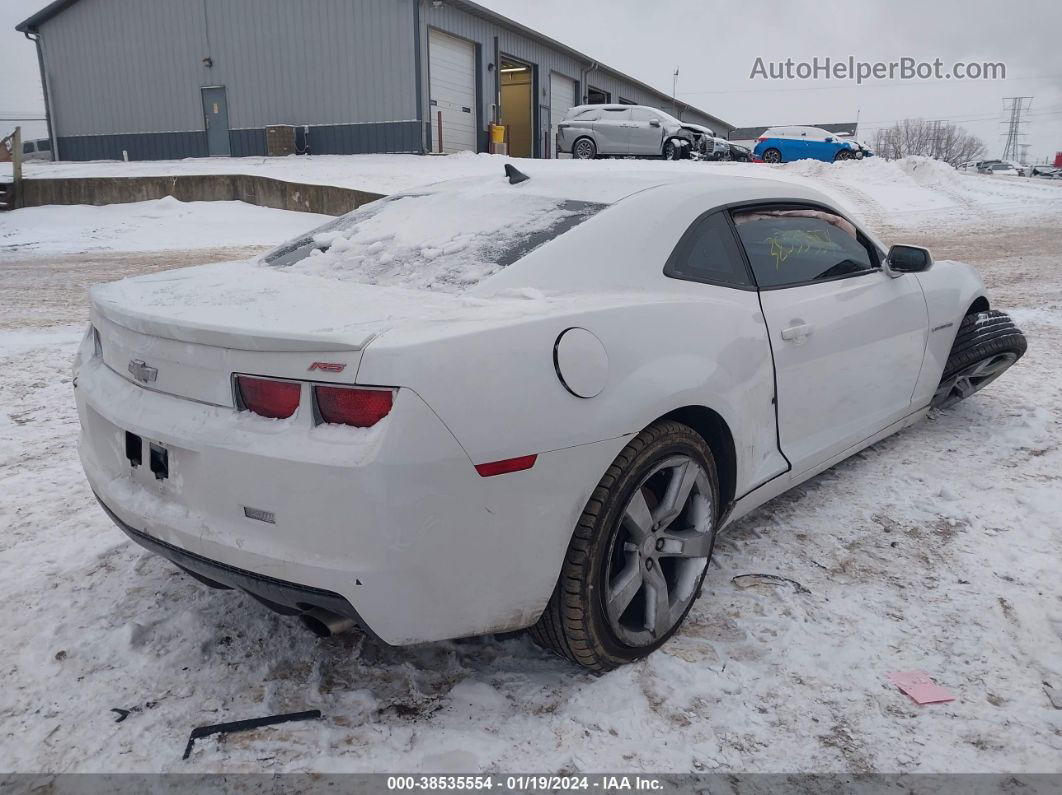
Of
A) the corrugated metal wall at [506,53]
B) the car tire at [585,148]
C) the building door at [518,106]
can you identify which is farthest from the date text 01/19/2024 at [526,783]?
the building door at [518,106]

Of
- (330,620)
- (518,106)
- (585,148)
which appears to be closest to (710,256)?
(330,620)

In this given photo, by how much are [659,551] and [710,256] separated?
3.52 ft

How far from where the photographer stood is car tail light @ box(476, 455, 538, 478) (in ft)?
6.26

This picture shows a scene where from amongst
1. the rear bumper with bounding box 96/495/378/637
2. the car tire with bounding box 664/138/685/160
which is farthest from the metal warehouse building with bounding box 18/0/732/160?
the rear bumper with bounding box 96/495/378/637

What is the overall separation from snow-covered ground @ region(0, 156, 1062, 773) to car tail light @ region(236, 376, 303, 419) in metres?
0.87

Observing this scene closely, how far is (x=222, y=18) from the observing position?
22.2 meters

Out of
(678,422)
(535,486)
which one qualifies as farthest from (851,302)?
(535,486)

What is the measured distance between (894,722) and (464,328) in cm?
160

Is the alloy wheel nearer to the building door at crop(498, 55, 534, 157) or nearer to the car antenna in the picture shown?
the car antenna

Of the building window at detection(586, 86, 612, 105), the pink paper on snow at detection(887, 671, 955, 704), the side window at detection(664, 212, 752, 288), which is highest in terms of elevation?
the building window at detection(586, 86, 612, 105)

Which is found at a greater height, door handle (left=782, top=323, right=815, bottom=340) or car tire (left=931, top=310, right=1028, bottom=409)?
door handle (left=782, top=323, right=815, bottom=340)

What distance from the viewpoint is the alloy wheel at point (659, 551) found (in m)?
2.31

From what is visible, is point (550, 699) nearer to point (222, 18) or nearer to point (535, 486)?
point (535, 486)

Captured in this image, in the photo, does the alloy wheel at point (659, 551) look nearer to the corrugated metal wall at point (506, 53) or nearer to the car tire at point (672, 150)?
the corrugated metal wall at point (506, 53)
